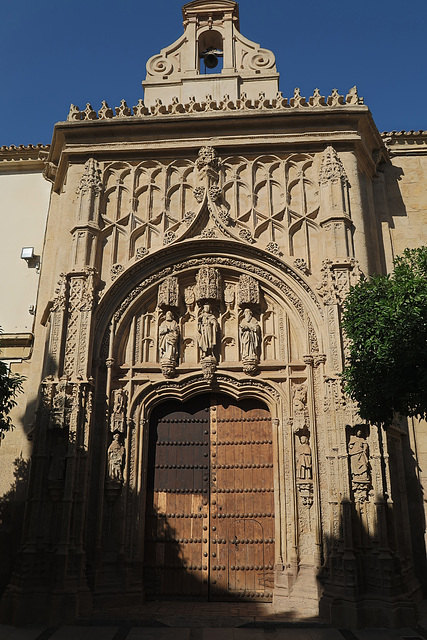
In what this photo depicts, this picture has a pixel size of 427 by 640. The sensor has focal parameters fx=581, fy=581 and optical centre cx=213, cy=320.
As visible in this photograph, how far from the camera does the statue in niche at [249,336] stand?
11375 mm

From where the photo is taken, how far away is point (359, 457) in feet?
32.3

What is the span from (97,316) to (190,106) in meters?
5.19

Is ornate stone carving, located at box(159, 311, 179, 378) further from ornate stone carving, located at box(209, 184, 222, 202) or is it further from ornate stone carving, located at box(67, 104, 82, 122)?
ornate stone carving, located at box(67, 104, 82, 122)

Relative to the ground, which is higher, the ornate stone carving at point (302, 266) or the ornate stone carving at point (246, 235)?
the ornate stone carving at point (246, 235)

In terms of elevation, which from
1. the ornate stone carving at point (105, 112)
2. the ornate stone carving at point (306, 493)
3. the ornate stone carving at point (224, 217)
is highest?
the ornate stone carving at point (105, 112)

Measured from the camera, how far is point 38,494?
10016mm

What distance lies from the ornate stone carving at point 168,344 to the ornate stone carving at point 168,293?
0.21 metres

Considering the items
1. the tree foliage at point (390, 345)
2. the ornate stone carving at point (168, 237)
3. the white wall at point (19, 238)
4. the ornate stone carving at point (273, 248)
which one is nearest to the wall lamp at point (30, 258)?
the white wall at point (19, 238)

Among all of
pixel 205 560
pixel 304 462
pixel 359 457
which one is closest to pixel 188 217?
pixel 304 462

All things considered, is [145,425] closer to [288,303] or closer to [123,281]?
[123,281]

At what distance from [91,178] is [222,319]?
4.13 m

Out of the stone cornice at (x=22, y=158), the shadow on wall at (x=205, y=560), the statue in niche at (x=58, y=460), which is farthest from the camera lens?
the stone cornice at (x=22, y=158)

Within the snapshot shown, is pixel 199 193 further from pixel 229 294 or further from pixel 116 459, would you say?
pixel 116 459

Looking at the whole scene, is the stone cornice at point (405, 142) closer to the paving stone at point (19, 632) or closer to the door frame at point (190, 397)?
the door frame at point (190, 397)
